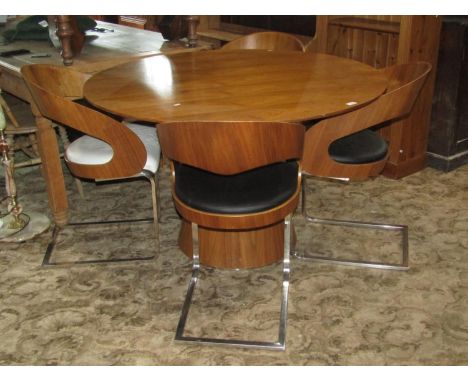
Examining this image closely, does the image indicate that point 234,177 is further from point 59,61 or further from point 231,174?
point 59,61

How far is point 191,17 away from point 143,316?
184 centimetres

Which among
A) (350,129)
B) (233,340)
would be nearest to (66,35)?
(350,129)

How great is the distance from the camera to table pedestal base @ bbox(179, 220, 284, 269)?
2.41 meters

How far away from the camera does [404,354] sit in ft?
6.28

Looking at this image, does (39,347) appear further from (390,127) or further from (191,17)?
(390,127)

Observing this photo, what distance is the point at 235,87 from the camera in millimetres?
2312

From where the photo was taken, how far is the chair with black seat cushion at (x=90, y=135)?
2.12 metres

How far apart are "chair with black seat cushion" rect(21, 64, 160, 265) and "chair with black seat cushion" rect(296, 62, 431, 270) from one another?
71 cm

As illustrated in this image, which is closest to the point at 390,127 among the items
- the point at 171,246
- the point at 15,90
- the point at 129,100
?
the point at 171,246

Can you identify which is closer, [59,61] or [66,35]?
[66,35]

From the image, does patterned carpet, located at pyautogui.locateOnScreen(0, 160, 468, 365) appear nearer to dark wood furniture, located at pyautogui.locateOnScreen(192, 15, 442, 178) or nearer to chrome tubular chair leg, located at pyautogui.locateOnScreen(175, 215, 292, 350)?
chrome tubular chair leg, located at pyautogui.locateOnScreen(175, 215, 292, 350)

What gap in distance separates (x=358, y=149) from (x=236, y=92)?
0.59 meters

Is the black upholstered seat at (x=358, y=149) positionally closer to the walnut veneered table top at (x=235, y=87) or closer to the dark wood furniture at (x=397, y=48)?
the walnut veneered table top at (x=235, y=87)

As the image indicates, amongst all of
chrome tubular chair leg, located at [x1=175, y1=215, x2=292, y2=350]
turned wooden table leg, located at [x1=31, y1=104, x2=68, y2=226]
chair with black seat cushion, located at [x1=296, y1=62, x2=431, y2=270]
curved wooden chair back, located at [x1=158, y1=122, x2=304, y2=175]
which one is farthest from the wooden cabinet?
turned wooden table leg, located at [x1=31, y1=104, x2=68, y2=226]
